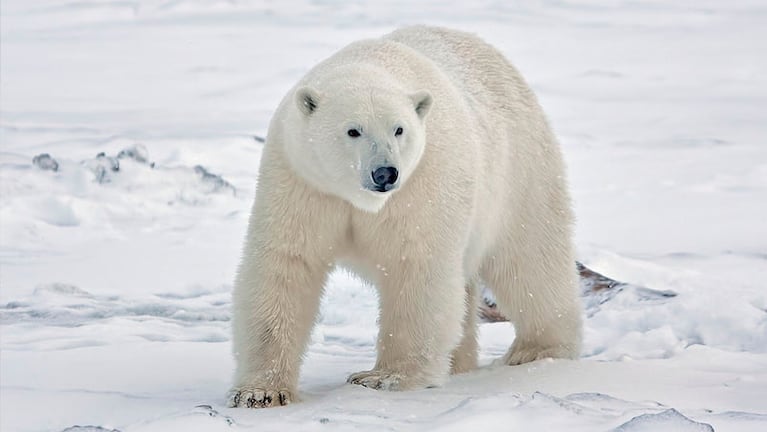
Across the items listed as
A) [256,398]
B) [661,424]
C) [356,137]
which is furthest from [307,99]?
[661,424]

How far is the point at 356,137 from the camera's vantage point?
3711mm

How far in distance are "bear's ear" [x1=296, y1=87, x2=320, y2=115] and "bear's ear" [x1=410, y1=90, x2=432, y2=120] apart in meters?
0.32

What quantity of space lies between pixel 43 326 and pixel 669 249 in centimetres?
381

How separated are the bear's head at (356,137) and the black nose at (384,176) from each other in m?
0.02

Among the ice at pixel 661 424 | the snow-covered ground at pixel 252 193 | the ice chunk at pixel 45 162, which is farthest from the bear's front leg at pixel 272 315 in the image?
the ice chunk at pixel 45 162

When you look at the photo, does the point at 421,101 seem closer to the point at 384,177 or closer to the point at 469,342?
the point at 384,177

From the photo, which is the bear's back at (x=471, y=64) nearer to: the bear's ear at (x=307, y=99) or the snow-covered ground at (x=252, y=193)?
the bear's ear at (x=307, y=99)

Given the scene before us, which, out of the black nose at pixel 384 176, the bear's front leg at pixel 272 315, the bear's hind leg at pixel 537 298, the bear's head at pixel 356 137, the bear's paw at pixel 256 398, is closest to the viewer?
the black nose at pixel 384 176

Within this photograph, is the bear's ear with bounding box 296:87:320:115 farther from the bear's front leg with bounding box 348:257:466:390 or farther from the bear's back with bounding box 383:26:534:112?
the bear's back with bounding box 383:26:534:112

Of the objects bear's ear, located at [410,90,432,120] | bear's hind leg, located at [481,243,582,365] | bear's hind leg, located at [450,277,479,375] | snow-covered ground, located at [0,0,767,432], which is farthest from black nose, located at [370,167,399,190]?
bear's hind leg, located at [450,277,479,375]

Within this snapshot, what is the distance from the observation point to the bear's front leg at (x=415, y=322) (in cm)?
398

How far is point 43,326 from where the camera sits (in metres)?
5.46

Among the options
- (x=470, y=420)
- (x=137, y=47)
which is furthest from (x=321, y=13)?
(x=470, y=420)

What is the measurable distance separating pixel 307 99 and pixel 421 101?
1.25 feet
